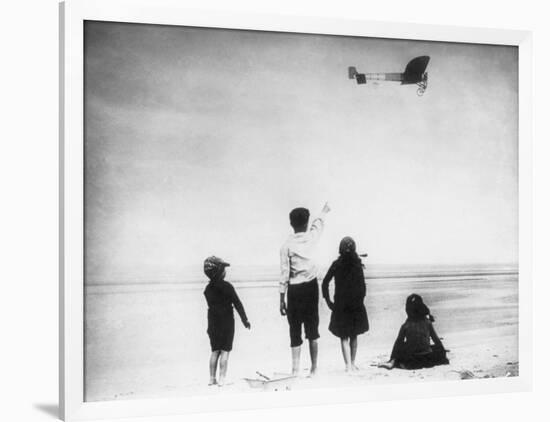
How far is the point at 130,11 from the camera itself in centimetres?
295

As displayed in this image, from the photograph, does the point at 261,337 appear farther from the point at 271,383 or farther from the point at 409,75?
the point at 409,75

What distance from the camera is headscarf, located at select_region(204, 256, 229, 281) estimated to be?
3029mm

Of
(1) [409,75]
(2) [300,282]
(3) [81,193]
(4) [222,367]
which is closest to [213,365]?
(4) [222,367]

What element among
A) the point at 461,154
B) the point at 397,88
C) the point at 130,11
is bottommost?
the point at 461,154

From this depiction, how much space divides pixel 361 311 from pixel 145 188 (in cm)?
93

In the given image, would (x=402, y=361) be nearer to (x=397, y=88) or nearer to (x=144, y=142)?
(x=397, y=88)

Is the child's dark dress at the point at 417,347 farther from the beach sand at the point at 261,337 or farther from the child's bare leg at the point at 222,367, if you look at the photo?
the child's bare leg at the point at 222,367

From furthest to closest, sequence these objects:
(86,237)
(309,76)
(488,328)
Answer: (488,328) < (309,76) < (86,237)

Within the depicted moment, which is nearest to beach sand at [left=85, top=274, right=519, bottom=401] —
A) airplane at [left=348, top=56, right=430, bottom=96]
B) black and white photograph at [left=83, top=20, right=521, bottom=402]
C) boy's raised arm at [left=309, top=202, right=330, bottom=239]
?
black and white photograph at [left=83, top=20, right=521, bottom=402]

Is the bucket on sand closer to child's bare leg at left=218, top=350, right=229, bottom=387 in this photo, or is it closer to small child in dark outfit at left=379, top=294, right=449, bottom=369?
child's bare leg at left=218, top=350, right=229, bottom=387

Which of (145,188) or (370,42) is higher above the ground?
(370,42)

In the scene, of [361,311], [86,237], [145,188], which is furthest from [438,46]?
[86,237]

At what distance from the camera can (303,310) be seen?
10.3 feet

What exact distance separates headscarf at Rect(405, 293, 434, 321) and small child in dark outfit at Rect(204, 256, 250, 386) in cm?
67
